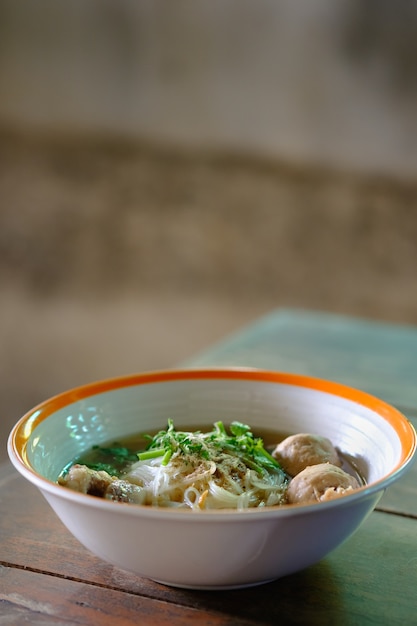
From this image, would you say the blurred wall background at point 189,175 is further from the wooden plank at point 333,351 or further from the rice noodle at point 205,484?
the rice noodle at point 205,484

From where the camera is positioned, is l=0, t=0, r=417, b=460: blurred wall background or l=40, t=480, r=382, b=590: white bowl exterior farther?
l=0, t=0, r=417, b=460: blurred wall background

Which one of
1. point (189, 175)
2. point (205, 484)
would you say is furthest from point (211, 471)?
point (189, 175)

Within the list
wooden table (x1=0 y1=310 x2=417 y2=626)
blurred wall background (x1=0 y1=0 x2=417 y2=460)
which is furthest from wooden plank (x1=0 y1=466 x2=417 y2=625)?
blurred wall background (x1=0 y1=0 x2=417 y2=460)

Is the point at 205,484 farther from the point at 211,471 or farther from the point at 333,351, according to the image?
the point at 333,351

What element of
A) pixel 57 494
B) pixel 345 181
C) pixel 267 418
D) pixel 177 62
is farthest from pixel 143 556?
pixel 177 62

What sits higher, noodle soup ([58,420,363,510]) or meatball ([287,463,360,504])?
meatball ([287,463,360,504])

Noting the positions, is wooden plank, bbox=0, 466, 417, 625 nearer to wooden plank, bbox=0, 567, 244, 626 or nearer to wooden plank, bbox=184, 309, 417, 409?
wooden plank, bbox=0, 567, 244, 626

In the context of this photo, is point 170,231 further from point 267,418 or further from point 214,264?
point 267,418
